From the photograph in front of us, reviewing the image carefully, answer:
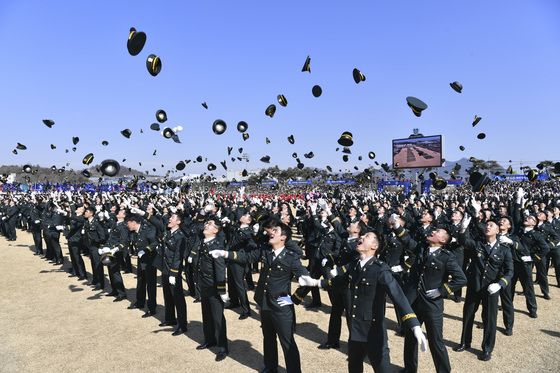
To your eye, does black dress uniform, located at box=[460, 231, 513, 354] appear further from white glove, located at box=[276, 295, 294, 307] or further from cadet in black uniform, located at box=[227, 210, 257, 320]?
cadet in black uniform, located at box=[227, 210, 257, 320]

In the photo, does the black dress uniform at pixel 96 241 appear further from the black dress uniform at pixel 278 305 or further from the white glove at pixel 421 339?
the white glove at pixel 421 339

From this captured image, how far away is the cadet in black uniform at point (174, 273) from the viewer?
7.30m

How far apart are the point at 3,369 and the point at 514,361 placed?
8.50m

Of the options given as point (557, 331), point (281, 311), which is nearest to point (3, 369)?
point (281, 311)

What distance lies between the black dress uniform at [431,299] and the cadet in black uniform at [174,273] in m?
4.28

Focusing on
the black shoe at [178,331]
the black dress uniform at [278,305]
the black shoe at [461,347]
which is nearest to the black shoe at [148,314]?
the black shoe at [178,331]

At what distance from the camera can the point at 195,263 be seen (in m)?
6.95

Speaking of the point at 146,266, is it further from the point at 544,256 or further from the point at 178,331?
the point at 544,256

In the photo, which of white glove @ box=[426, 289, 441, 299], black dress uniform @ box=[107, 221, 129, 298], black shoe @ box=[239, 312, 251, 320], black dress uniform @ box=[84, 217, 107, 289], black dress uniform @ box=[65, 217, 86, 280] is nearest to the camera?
white glove @ box=[426, 289, 441, 299]

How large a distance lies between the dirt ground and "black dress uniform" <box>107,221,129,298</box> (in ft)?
1.18

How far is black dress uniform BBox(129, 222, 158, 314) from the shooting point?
27.8 ft

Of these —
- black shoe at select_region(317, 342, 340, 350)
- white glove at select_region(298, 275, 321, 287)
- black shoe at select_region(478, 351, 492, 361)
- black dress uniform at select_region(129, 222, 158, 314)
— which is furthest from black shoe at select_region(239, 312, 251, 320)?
black shoe at select_region(478, 351, 492, 361)

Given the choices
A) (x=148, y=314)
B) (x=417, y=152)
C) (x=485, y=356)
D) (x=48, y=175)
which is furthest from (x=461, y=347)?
(x=48, y=175)

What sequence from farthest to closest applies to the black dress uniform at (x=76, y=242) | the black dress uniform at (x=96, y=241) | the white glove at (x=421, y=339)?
the black dress uniform at (x=76, y=242) → the black dress uniform at (x=96, y=241) → the white glove at (x=421, y=339)
